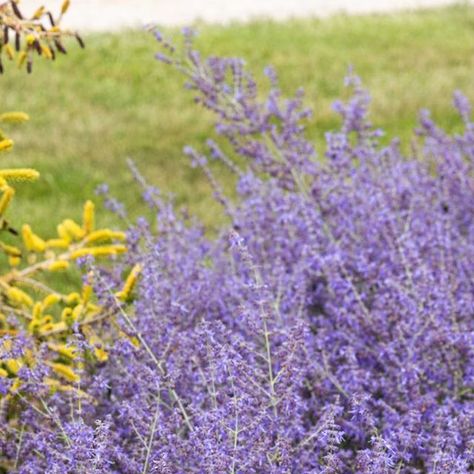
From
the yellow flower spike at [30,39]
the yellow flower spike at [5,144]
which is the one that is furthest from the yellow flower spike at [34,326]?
the yellow flower spike at [30,39]

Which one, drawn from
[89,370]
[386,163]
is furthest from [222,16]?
[89,370]

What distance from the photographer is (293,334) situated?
7.02 ft

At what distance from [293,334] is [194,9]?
10153mm

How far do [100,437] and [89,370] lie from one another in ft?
2.96

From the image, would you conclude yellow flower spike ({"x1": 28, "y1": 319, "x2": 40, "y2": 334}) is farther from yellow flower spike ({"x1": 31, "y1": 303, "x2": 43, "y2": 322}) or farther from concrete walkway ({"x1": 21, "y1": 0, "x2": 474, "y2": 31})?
concrete walkway ({"x1": 21, "y1": 0, "x2": 474, "y2": 31})

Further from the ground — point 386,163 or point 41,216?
point 386,163

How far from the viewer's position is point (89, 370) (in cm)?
282

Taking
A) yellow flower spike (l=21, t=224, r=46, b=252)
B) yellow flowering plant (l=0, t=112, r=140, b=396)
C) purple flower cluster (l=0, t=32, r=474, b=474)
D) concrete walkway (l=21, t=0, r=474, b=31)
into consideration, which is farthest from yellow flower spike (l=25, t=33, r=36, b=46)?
concrete walkway (l=21, t=0, r=474, b=31)

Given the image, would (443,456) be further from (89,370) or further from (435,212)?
(435,212)

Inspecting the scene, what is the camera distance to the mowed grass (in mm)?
6617

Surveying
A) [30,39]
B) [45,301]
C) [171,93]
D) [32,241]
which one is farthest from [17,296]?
[171,93]

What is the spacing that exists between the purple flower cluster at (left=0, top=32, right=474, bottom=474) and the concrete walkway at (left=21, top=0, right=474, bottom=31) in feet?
24.3

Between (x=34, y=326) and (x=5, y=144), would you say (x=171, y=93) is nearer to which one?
(x=34, y=326)

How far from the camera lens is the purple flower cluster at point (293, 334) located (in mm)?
2102
